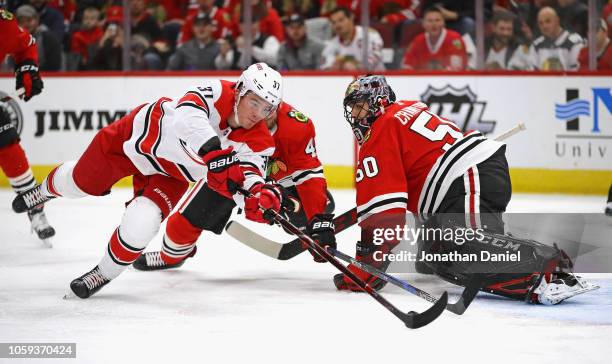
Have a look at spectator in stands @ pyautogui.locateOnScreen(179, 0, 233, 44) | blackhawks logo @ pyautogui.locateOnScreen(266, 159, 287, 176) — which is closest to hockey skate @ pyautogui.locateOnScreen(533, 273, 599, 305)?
blackhawks logo @ pyautogui.locateOnScreen(266, 159, 287, 176)

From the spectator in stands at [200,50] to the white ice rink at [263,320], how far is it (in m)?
3.05

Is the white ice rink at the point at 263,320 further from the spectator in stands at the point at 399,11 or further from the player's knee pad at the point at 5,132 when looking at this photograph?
the spectator in stands at the point at 399,11

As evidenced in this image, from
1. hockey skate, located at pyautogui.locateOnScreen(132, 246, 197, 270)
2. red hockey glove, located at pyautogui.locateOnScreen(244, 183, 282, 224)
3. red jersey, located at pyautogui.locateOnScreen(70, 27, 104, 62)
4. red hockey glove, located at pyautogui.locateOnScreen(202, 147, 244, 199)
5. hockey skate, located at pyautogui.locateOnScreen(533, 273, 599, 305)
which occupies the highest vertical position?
red jersey, located at pyautogui.locateOnScreen(70, 27, 104, 62)

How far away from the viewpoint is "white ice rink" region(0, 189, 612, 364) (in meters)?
2.84

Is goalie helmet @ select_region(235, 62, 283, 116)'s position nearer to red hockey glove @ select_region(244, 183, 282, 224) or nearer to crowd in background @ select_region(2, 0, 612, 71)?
red hockey glove @ select_region(244, 183, 282, 224)

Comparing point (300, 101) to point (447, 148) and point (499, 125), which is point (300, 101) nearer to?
point (499, 125)


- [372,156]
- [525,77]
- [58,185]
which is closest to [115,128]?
[58,185]

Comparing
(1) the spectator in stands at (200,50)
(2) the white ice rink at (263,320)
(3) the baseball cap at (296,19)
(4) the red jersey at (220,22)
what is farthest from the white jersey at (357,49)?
(2) the white ice rink at (263,320)

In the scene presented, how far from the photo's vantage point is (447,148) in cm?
366

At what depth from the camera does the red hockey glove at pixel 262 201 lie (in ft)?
11.5

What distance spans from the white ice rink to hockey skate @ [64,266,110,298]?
0.04 m

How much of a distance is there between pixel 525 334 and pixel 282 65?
4.60 metres

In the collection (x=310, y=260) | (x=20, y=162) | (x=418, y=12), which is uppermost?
(x=418, y=12)

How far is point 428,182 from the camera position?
145 inches
